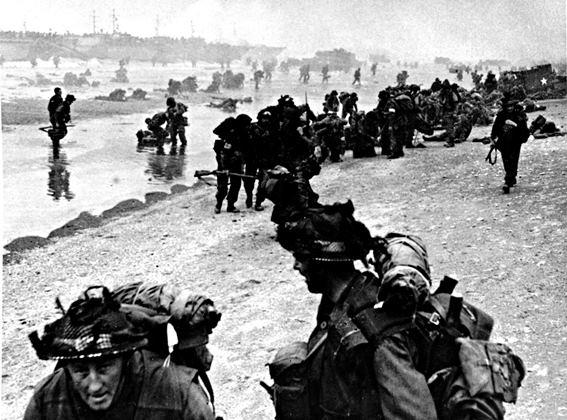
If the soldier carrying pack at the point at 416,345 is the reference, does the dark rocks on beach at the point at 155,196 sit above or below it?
below

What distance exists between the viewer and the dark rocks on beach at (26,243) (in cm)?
916

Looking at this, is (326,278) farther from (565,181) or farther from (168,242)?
(565,181)

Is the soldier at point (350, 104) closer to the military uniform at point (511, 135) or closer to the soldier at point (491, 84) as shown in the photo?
the soldier at point (491, 84)

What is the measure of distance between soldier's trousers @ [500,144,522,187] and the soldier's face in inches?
339

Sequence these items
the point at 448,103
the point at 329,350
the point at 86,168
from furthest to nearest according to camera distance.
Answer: the point at 448,103
the point at 86,168
the point at 329,350

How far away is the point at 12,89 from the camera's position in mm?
40500

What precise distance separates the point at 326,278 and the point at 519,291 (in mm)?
4286

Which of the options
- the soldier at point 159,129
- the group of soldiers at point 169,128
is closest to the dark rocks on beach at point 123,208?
the group of soldiers at point 169,128

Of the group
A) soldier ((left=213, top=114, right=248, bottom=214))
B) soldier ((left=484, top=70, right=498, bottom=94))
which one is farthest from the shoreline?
soldier ((left=484, top=70, right=498, bottom=94))

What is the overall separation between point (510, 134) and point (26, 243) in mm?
7508

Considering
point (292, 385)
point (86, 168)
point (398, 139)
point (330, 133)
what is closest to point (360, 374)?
point (292, 385)

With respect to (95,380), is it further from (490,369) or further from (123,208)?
(123,208)


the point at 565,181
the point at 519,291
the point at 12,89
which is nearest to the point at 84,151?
Result: the point at 565,181

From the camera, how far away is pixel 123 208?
11.8 m
